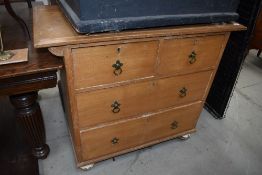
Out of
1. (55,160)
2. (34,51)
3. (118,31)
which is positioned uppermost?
(118,31)

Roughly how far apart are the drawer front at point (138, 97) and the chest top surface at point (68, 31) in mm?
302

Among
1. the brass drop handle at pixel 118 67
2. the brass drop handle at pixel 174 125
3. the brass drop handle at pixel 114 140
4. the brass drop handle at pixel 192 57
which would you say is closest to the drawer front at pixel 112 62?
the brass drop handle at pixel 118 67

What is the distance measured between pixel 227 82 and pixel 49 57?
4.65 ft

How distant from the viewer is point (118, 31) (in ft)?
3.31

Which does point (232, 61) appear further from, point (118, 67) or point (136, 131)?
point (118, 67)

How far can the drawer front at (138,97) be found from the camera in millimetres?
1176

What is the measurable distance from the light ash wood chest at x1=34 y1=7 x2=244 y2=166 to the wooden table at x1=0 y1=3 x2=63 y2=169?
0.10 metres

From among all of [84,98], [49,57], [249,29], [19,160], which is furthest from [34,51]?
[249,29]

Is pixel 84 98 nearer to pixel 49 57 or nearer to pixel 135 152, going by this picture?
pixel 49 57

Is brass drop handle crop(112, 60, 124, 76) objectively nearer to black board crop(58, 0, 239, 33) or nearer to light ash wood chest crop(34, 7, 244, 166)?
light ash wood chest crop(34, 7, 244, 166)

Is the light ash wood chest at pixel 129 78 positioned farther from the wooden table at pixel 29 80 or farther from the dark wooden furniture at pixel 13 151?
the dark wooden furniture at pixel 13 151

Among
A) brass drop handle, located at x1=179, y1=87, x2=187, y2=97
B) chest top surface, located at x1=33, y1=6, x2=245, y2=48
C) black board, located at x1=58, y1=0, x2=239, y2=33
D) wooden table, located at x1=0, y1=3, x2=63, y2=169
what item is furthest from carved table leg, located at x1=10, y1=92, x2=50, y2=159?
brass drop handle, located at x1=179, y1=87, x2=187, y2=97

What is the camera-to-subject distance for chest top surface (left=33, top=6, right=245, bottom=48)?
0.91 meters

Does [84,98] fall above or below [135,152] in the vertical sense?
above
